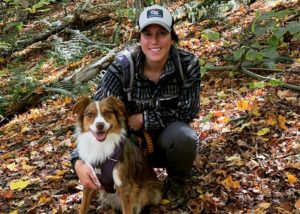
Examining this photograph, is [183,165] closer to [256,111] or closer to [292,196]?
[292,196]

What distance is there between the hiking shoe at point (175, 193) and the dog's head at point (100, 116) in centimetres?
95

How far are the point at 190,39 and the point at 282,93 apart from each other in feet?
11.0

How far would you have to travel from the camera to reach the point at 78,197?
436 centimetres

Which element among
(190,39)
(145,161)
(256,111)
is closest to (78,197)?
(145,161)

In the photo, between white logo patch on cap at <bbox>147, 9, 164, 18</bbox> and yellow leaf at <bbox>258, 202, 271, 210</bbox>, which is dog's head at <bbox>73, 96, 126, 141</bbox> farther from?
yellow leaf at <bbox>258, 202, 271, 210</bbox>

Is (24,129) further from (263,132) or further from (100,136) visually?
(263,132)

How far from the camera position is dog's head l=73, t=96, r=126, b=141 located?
136 inches

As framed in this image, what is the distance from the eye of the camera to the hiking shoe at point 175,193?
4.14 metres

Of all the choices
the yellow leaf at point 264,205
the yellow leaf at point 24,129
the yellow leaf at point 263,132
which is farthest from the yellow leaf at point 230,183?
the yellow leaf at point 24,129

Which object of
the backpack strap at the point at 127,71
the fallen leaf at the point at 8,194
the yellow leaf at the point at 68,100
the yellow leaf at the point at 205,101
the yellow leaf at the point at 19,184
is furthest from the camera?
the yellow leaf at the point at 68,100

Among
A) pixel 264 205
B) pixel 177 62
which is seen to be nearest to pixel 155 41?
pixel 177 62

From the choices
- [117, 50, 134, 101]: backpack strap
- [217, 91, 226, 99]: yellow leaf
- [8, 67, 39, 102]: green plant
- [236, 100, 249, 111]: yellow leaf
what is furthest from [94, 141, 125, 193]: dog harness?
[8, 67, 39, 102]: green plant

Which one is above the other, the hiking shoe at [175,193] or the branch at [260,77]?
the branch at [260,77]

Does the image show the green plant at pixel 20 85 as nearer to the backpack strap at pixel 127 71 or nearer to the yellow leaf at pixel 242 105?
the yellow leaf at pixel 242 105
